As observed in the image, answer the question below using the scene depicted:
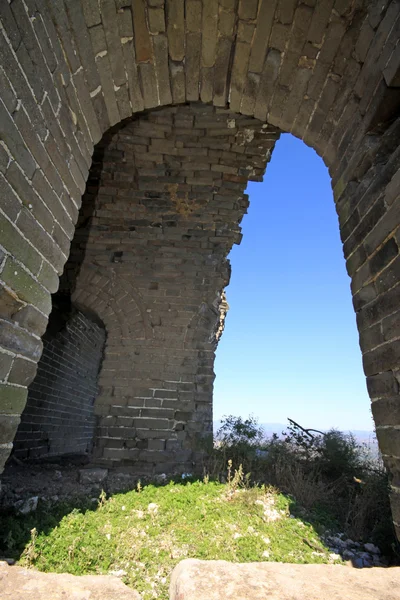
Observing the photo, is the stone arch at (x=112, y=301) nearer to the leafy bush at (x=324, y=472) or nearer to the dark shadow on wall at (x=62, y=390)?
the dark shadow on wall at (x=62, y=390)

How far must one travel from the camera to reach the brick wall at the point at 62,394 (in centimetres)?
690

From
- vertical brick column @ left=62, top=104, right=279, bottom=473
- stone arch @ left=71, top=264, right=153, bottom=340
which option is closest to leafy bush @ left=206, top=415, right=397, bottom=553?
vertical brick column @ left=62, top=104, right=279, bottom=473

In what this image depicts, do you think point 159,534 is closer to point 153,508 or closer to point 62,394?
point 153,508

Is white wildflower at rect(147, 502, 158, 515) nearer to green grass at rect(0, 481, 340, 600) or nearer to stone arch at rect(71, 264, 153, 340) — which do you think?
green grass at rect(0, 481, 340, 600)

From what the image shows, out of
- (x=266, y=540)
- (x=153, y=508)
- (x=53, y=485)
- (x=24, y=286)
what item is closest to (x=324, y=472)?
(x=266, y=540)

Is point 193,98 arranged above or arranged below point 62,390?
above

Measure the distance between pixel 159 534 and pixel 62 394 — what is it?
18.7ft

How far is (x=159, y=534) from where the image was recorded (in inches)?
121

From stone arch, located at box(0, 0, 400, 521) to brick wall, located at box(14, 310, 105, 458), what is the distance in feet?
18.0

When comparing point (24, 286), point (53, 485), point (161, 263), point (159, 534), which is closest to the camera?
point (24, 286)

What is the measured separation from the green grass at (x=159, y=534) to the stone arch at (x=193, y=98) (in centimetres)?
147

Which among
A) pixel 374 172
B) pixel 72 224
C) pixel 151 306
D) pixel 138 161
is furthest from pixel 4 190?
pixel 138 161

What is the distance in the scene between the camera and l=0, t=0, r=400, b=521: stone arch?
5.68 ft

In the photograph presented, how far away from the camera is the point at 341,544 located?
3.36 metres
